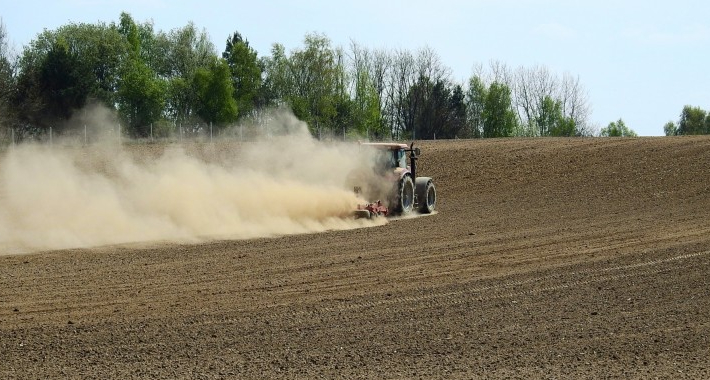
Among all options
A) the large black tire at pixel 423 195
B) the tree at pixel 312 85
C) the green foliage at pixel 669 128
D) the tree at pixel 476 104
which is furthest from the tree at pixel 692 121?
the large black tire at pixel 423 195

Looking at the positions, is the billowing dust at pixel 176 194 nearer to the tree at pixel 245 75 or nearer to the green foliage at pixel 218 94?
the green foliage at pixel 218 94

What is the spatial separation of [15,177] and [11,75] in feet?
154

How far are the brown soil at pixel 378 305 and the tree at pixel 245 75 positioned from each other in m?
55.1

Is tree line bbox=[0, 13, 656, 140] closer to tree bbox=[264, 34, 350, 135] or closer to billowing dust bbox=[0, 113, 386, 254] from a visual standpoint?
tree bbox=[264, 34, 350, 135]

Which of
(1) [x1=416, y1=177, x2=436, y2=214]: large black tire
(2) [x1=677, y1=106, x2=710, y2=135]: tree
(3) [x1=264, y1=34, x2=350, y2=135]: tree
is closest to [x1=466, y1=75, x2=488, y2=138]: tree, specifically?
(3) [x1=264, y1=34, x2=350, y2=135]: tree

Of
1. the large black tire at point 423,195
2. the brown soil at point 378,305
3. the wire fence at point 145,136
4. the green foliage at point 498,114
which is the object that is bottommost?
the brown soil at point 378,305

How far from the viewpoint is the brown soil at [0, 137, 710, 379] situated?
9.59 meters

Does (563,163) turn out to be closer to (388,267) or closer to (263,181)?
(263,181)

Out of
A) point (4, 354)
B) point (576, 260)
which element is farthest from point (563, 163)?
point (4, 354)

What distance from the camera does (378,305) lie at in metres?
12.6

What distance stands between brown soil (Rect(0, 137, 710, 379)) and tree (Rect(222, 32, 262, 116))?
5514cm

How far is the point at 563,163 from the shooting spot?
44.3 metres

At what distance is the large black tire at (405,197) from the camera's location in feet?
88.5

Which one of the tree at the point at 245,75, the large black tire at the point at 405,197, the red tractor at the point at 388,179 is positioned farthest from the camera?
the tree at the point at 245,75
